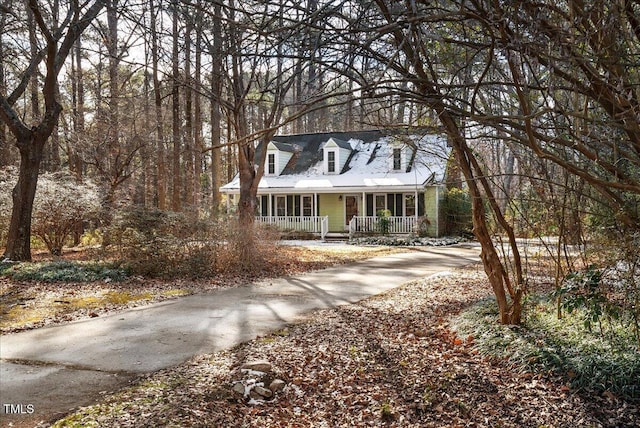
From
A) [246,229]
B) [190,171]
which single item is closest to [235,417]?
[246,229]

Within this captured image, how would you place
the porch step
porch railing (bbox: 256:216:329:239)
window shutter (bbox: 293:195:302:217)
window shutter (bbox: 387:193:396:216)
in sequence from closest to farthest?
the porch step, window shutter (bbox: 387:193:396:216), porch railing (bbox: 256:216:329:239), window shutter (bbox: 293:195:302:217)

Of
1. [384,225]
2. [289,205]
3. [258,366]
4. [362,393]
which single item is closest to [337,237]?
[384,225]

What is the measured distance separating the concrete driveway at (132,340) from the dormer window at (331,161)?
17.6 m

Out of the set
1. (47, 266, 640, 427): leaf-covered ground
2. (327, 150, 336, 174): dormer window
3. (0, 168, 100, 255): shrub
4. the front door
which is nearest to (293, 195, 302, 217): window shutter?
(327, 150, 336, 174): dormer window

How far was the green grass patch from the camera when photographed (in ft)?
32.9

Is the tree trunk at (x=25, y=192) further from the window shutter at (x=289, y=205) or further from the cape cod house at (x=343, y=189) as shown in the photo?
the window shutter at (x=289, y=205)

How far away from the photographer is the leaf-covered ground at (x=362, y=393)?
359 centimetres

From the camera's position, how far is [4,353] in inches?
200

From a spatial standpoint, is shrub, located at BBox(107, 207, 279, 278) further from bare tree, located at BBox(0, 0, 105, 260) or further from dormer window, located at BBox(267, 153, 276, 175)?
dormer window, located at BBox(267, 153, 276, 175)

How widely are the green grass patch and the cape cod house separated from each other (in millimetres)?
14216

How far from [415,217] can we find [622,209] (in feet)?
68.6

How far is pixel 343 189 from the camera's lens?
1001 inches

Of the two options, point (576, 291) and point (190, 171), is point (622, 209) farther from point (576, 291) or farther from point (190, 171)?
point (190, 171)

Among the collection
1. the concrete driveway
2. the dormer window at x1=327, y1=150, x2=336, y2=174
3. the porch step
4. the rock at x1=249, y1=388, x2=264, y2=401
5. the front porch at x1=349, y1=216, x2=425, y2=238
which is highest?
the dormer window at x1=327, y1=150, x2=336, y2=174
